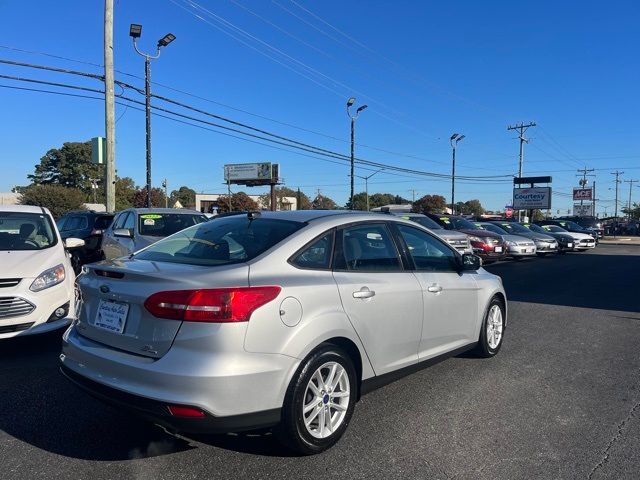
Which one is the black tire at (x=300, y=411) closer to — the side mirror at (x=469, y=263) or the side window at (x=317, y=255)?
the side window at (x=317, y=255)

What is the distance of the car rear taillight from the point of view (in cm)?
297

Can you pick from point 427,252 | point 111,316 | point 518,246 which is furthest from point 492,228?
point 111,316

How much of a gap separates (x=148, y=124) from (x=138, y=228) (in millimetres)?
13201

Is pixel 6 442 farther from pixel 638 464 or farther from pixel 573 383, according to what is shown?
pixel 573 383

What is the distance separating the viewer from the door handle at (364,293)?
12.0ft

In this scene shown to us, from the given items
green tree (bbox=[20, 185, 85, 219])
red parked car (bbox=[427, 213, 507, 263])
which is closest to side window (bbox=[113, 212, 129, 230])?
red parked car (bbox=[427, 213, 507, 263])

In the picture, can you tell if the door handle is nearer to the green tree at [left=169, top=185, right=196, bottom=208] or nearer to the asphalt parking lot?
the asphalt parking lot

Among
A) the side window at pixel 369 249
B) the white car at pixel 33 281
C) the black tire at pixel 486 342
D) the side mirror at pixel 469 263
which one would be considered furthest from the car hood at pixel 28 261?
the black tire at pixel 486 342

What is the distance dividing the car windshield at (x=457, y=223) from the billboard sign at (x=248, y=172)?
6733cm

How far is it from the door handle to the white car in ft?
12.4

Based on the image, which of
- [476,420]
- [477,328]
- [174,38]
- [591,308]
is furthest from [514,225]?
[476,420]

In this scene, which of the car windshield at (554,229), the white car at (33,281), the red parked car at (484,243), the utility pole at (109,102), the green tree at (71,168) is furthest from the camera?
the green tree at (71,168)

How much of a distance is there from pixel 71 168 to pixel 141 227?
98.0 m

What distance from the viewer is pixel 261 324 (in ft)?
9.93
